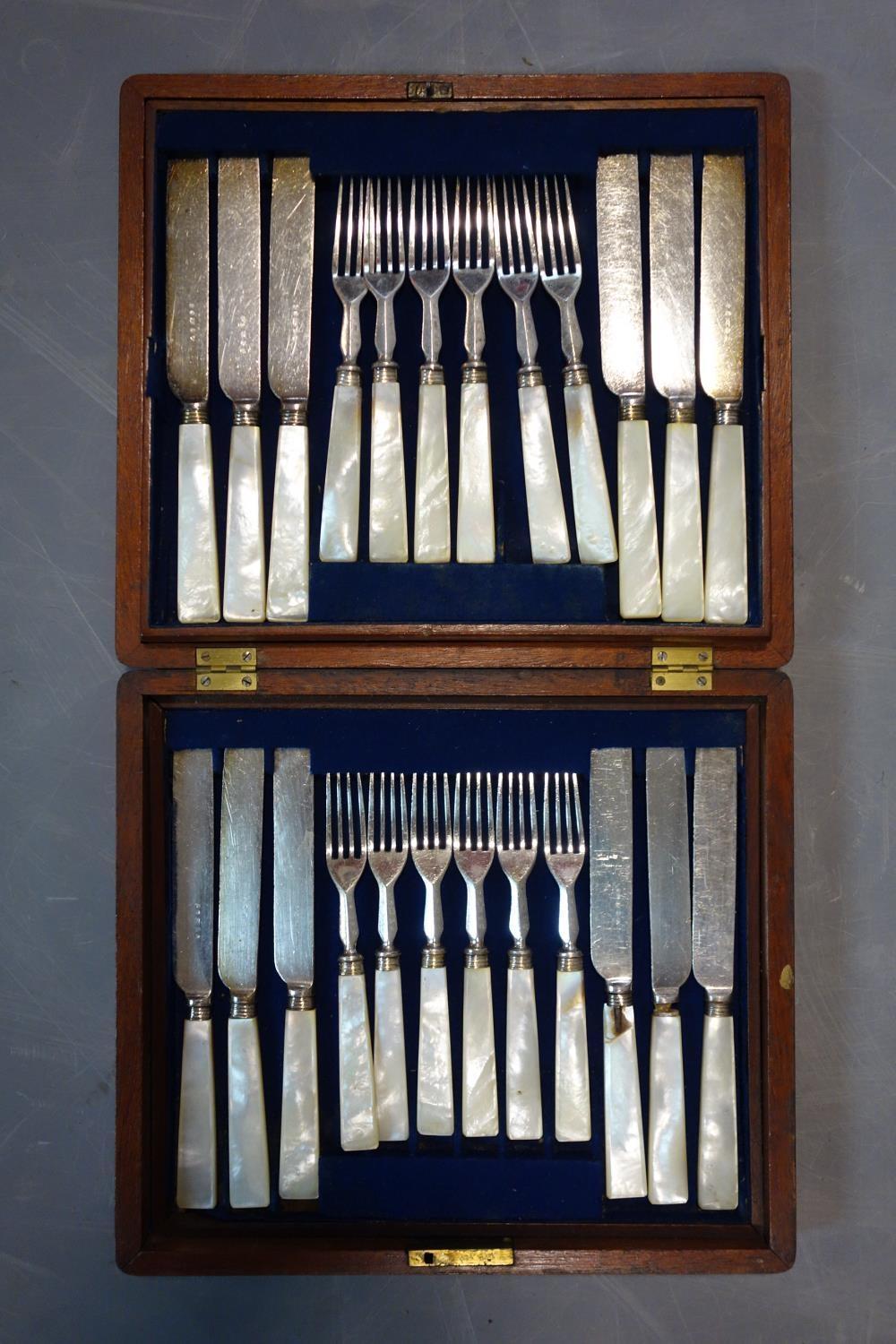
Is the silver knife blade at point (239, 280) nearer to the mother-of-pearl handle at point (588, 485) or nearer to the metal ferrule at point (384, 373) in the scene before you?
the metal ferrule at point (384, 373)

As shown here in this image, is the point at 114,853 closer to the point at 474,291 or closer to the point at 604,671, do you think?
the point at 604,671

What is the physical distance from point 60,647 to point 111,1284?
1.97 ft

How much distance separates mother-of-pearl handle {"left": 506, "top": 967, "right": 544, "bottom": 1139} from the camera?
1.00m

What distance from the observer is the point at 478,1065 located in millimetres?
999

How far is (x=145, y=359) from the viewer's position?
0.99 meters

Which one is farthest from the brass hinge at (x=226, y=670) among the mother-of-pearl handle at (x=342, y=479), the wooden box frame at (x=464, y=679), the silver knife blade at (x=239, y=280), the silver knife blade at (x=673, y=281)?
the silver knife blade at (x=673, y=281)

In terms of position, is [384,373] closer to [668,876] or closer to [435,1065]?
[668,876]

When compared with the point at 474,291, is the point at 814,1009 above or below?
below

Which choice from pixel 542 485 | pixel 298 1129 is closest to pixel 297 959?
pixel 298 1129

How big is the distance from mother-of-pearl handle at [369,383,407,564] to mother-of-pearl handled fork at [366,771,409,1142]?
0.20m

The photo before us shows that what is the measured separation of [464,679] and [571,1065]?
0.35 m

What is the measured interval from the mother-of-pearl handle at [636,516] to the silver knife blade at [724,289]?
0.08m

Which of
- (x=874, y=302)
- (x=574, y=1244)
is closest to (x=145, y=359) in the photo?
(x=874, y=302)

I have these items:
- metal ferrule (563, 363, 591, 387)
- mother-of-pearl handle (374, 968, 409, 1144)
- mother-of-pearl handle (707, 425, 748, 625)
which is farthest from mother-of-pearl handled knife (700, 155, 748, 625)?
mother-of-pearl handle (374, 968, 409, 1144)
